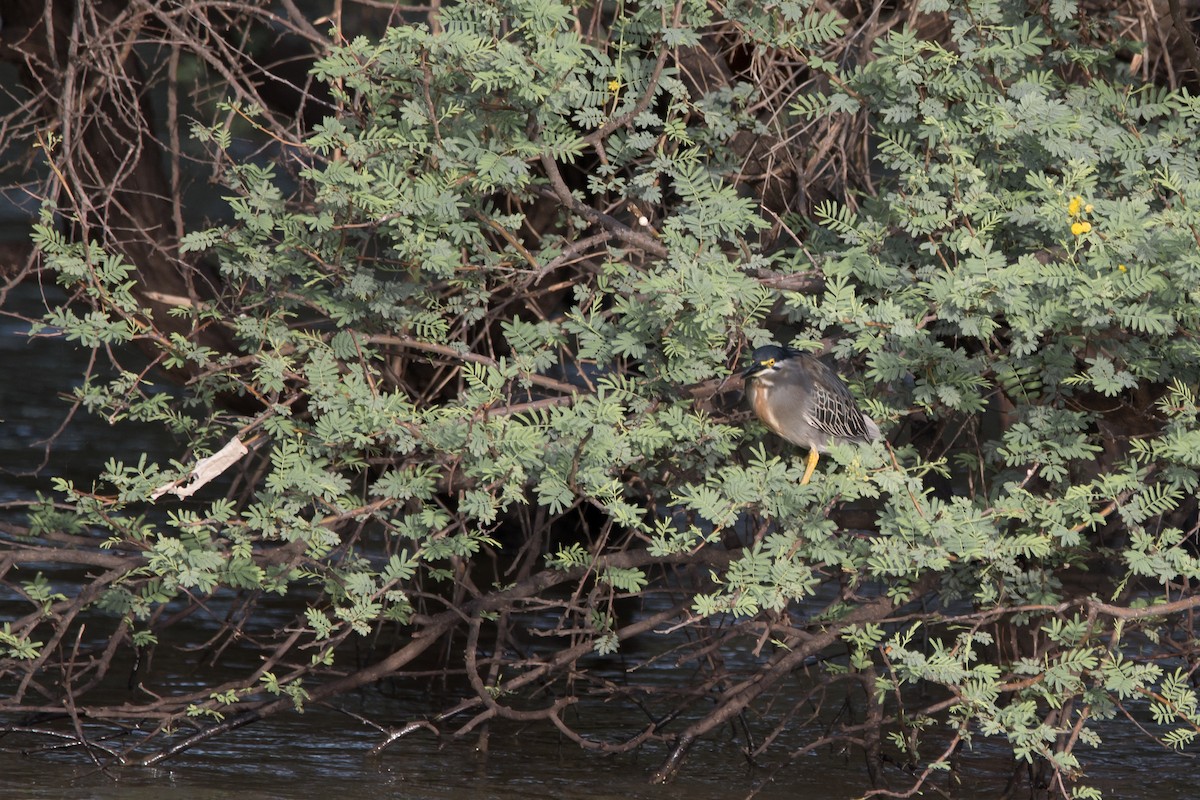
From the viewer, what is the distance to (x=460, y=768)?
524 cm

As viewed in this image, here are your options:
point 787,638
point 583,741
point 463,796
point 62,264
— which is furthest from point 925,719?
point 62,264

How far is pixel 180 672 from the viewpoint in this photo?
6.16 m

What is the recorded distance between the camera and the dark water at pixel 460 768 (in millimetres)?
4891

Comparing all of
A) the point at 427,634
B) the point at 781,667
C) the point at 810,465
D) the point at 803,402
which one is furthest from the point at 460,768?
the point at 803,402

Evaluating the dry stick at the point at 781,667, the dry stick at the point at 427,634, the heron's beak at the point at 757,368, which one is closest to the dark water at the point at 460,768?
the dry stick at the point at 427,634

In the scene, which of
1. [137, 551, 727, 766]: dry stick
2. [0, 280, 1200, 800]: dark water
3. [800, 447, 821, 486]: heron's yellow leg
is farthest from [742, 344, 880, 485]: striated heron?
[0, 280, 1200, 800]: dark water

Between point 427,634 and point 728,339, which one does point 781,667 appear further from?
point 427,634

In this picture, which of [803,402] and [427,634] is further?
[427,634]

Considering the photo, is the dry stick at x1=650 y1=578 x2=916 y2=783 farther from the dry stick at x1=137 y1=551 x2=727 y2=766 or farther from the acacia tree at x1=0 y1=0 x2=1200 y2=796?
the dry stick at x1=137 y1=551 x2=727 y2=766

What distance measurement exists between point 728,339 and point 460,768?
5.76ft

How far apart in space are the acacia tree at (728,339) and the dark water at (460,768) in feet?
0.62

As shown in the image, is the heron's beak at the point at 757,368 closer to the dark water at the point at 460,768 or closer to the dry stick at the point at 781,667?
the dry stick at the point at 781,667

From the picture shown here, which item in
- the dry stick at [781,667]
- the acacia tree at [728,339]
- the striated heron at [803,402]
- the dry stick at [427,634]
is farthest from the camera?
the dry stick at [427,634]

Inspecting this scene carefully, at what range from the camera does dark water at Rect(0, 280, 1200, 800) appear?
193 inches
